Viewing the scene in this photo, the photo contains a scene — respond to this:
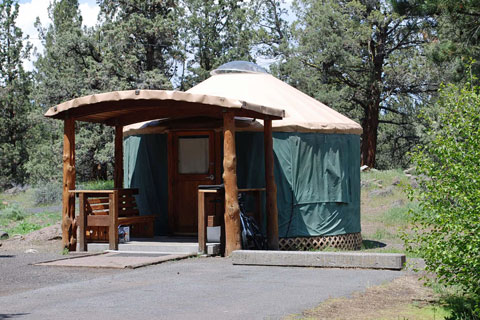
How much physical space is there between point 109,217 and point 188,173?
60.2 inches

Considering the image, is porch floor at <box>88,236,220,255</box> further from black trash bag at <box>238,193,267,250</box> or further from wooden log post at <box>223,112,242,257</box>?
wooden log post at <box>223,112,242,257</box>

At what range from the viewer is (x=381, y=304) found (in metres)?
5.21

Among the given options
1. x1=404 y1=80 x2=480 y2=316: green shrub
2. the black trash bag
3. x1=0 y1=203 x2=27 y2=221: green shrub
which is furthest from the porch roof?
x1=0 y1=203 x2=27 y2=221: green shrub

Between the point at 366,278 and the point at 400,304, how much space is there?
1325 millimetres

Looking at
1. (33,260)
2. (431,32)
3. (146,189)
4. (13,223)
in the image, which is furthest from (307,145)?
(431,32)

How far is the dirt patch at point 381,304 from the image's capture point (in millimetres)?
4746

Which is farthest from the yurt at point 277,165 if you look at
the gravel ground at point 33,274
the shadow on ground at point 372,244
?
the gravel ground at point 33,274

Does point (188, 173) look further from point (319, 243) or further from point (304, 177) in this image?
point (319, 243)

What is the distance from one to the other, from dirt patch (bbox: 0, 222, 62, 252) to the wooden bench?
2.85ft

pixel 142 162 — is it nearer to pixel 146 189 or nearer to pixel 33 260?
pixel 146 189

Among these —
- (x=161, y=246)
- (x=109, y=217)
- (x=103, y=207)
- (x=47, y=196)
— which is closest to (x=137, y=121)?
(x=103, y=207)

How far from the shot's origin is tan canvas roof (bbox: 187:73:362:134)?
376 inches

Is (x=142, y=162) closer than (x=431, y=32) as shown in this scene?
Yes

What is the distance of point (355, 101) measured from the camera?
77.5ft
